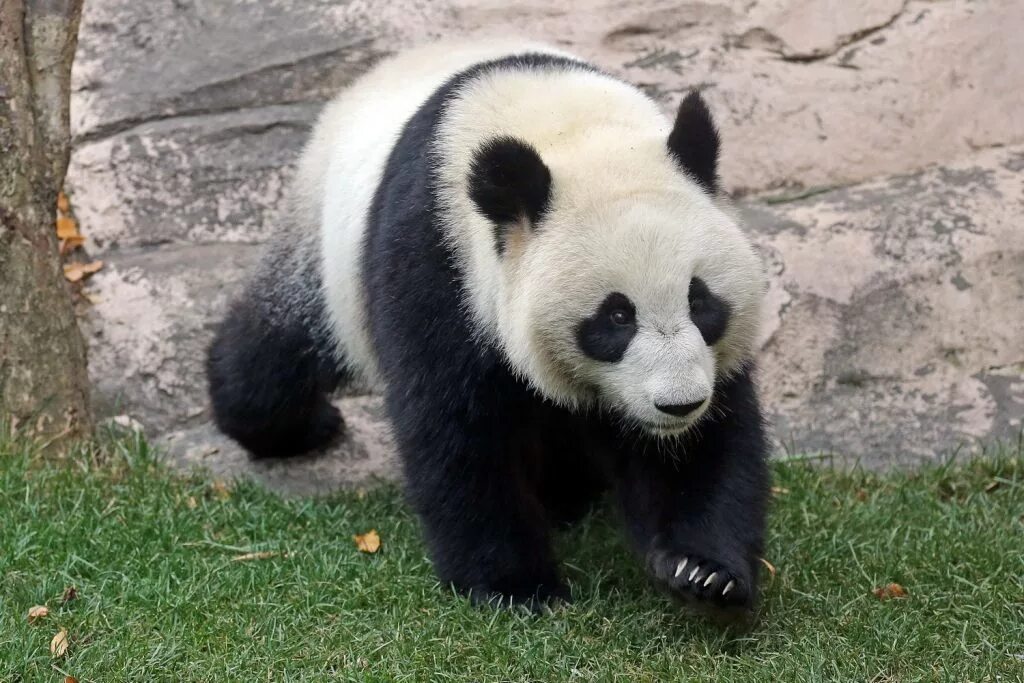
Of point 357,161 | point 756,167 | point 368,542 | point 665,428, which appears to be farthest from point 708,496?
point 756,167

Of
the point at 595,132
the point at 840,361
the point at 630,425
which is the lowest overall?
the point at 840,361

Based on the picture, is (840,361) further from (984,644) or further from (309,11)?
(309,11)

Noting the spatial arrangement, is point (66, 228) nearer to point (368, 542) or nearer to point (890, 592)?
point (368, 542)

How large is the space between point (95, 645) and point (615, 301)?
211 centimetres

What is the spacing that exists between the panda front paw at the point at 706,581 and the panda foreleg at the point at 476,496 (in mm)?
512

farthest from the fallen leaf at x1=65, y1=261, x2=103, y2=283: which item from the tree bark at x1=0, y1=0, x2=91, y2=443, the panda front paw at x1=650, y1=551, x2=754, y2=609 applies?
the panda front paw at x1=650, y1=551, x2=754, y2=609

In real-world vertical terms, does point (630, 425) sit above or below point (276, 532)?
above

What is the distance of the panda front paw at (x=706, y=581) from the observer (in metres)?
4.70

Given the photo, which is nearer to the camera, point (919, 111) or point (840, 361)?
point (840, 361)

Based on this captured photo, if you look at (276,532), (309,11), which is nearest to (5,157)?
(276,532)

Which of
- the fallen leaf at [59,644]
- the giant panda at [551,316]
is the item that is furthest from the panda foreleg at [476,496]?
the fallen leaf at [59,644]

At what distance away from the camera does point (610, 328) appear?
14.6 feet

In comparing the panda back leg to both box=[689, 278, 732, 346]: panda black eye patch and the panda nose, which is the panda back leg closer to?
box=[689, 278, 732, 346]: panda black eye patch

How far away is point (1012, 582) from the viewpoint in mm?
5105
